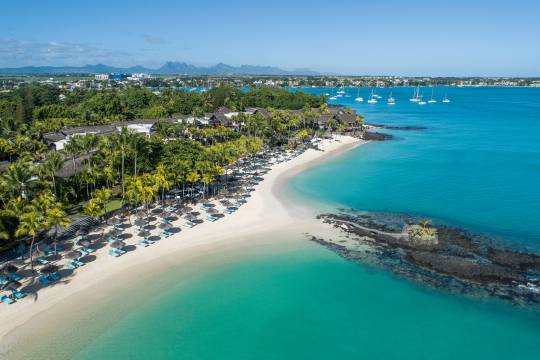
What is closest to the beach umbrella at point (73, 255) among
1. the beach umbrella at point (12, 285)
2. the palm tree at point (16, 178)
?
the beach umbrella at point (12, 285)

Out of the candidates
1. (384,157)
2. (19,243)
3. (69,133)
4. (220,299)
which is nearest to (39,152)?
(69,133)

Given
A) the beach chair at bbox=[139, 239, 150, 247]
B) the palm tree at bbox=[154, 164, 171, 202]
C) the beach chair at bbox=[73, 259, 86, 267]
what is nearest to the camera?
the beach chair at bbox=[73, 259, 86, 267]

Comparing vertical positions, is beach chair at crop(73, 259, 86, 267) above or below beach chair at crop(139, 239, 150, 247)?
below

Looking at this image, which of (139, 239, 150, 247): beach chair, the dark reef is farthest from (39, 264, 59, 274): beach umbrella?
the dark reef

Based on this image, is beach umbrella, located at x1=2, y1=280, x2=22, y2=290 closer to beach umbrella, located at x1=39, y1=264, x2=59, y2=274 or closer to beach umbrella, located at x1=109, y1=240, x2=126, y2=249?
beach umbrella, located at x1=39, y1=264, x2=59, y2=274

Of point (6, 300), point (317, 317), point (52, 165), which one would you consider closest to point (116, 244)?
point (6, 300)

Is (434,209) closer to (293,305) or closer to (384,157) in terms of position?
(293,305)

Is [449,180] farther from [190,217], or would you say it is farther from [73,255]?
[73,255]
